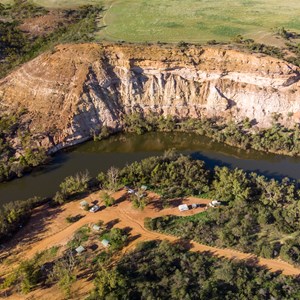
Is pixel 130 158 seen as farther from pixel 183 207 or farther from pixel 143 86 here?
pixel 183 207

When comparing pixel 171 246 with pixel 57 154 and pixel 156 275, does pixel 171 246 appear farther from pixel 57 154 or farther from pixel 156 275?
pixel 57 154

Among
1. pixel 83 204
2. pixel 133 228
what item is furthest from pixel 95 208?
pixel 133 228

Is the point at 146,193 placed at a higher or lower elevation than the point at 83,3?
lower

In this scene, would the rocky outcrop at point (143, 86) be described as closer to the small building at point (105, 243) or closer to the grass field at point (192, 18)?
the grass field at point (192, 18)

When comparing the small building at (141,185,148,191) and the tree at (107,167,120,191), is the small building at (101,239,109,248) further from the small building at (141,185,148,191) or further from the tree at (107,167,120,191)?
the small building at (141,185,148,191)

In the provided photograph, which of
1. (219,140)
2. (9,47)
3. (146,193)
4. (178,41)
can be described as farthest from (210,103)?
(9,47)

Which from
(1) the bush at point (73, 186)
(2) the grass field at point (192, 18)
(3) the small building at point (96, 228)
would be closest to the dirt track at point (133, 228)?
(3) the small building at point (96, 228)

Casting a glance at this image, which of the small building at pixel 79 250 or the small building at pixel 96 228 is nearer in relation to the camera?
the small building at pixel 79 250
